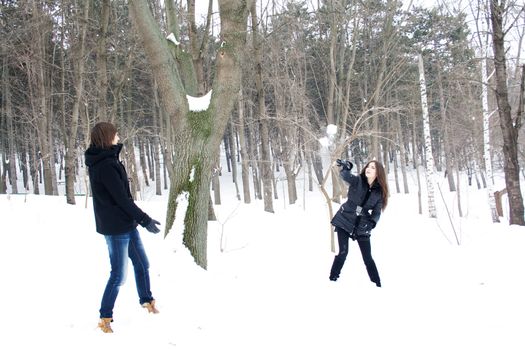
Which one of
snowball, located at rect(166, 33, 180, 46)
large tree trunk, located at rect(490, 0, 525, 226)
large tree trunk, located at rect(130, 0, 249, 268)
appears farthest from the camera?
large tree trunk, located at rect(490, 0, 525, 226)

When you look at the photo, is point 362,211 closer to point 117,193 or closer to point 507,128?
point 117,193

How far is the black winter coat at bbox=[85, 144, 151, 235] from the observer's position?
3.30m

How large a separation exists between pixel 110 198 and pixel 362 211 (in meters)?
3.04

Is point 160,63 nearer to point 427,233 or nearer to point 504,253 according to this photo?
point 504,253

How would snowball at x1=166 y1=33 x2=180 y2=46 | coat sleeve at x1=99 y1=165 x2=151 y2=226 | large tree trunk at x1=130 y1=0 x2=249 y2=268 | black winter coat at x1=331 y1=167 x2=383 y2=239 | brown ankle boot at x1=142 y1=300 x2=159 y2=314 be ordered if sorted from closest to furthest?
coat sleeve at x1=99 y1=165 x2=151 y2=226 → brown ankle boot at x1=142 y1=300 x2=159 y2=314 → large tree trunk at x1=130 y1=0 x2=249 y2=268 → black winter coat at x1=331 y1=167 x2=383 y2=239 → snowball at x1=166 y1=33 x2=180 y2=46

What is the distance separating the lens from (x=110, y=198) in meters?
3.36

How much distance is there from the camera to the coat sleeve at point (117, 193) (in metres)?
3.30

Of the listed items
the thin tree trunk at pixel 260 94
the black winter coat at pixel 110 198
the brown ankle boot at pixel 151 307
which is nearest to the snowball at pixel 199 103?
the black winter coat at pixel 110 198

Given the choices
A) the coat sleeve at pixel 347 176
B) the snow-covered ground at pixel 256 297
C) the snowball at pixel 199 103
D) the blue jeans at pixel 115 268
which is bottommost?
the snow-covered ground at pixel 256 297

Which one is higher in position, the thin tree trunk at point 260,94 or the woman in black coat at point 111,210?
the thin tree trunk at point 260,94

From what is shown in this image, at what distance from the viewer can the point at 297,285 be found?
512cm

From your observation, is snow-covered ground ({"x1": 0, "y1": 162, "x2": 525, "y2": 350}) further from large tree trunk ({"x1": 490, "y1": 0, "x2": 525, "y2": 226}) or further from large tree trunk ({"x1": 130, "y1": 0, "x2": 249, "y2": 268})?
large tree trunk ({"x1": 490, "y1": 0, "x2": 525, "y2": 226})

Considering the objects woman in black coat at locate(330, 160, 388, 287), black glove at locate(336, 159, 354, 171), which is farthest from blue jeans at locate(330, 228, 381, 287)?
black glove at locate(336, 159, 354, 171)

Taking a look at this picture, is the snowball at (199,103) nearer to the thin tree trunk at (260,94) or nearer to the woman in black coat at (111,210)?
the woman in black coat at (111,210)
